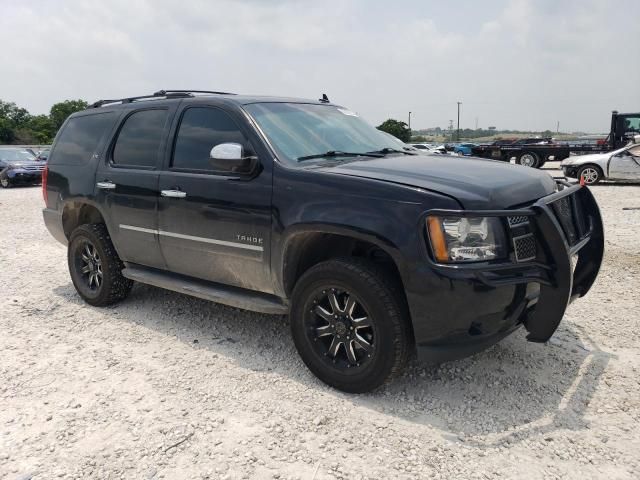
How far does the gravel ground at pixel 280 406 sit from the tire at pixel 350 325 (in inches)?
7.2

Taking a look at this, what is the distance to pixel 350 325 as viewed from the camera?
3.24m

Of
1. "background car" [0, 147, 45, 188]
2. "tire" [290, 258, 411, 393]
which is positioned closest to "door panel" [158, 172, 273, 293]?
"tire" [290, 258, 411, 393]

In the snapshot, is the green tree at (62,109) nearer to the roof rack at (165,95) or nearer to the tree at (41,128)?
the tree at (41,128)

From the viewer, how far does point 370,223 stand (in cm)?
303

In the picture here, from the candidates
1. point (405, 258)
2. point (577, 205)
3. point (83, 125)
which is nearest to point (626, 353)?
point (577, 205)

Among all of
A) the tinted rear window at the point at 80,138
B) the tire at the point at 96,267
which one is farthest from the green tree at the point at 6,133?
the tire at the point at 96,267

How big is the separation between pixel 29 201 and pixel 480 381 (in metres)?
14.5

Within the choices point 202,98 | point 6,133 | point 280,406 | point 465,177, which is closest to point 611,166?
point 465,177

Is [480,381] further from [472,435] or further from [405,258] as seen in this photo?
[405,258]

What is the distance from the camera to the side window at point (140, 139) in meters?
4.41

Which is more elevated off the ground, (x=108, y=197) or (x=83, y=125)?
(x=83, y=125)

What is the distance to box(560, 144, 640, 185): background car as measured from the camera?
1484cm

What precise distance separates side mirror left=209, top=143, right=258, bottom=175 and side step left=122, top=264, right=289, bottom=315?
3.07ft

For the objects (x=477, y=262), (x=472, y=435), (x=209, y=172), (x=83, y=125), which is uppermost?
(x=83, y=125)
